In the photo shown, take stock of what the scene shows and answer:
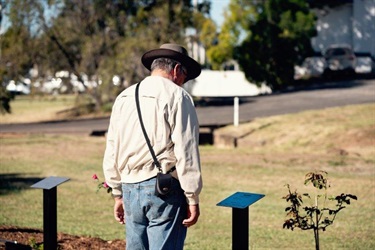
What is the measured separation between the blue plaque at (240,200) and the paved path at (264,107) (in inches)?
715

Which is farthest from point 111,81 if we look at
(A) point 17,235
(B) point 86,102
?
(A) point 17,235

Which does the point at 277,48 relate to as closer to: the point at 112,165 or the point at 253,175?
the point at 253,175

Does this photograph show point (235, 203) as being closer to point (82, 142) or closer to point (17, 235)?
point (17, 235)

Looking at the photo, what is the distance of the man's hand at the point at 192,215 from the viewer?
499 cm

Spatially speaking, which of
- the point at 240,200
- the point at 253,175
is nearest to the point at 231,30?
the point at 253,175

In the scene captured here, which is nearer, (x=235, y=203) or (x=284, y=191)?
(x=235, y=203)

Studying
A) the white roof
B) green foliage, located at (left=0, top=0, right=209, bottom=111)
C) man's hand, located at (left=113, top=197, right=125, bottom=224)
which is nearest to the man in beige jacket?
man's hand, located at (left=113, top=197, right=125, bottom=224)

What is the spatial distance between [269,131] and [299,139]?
141 cm

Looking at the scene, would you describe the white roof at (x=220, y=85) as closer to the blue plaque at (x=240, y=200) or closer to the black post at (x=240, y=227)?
the blue plaque at (x=240, y=200)

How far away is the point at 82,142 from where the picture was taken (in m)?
22.2

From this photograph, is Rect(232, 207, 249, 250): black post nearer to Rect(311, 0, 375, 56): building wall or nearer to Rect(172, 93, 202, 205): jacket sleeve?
Rect(172, 93, 202, 205): jacket sleeve

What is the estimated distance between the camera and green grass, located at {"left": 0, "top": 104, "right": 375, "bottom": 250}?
10.0 m

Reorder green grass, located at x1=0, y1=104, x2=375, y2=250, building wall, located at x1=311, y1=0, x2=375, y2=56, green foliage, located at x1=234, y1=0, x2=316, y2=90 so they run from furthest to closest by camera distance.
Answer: building wall, located at x1=311, y1=0, x2=375, y2=56 → green foliage, located at x1=234, y1=0, x2=316, y2=90 → green grass, located at x1=0, y1=104, x2=375, y2=250

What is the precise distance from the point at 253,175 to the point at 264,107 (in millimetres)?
13134
